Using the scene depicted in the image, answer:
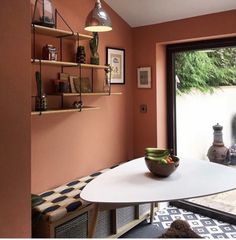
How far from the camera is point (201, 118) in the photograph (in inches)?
133

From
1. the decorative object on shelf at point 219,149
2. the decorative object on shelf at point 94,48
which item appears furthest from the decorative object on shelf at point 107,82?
the decorative object on shelf at point 219,149

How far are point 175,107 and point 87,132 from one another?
1.16m

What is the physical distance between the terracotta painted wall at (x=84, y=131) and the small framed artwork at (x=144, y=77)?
0.43 ft

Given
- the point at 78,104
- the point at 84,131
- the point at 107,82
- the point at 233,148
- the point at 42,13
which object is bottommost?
the point at 233,148

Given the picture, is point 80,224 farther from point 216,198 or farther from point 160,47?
point 160,47

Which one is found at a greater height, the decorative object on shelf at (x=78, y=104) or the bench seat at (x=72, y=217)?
the decorative object on shelf at (x=78, y=104)

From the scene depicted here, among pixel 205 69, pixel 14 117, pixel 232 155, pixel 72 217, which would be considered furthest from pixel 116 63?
pixel 14 117

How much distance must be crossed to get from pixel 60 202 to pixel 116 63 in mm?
1678

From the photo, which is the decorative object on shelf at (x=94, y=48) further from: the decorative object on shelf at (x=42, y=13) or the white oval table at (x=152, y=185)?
the white oval table at (x=152, y=185)

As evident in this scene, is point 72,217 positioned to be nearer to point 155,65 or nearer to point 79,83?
point 79,83

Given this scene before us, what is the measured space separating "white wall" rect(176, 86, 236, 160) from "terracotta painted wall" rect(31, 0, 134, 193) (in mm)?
619

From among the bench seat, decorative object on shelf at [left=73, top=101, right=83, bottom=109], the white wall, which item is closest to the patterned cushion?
the bench seat

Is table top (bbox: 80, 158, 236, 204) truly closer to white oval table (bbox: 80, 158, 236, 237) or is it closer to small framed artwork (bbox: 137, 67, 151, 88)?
white oval table (bbox: 80, 158, 236, 237)

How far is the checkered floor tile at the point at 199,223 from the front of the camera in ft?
9.40
